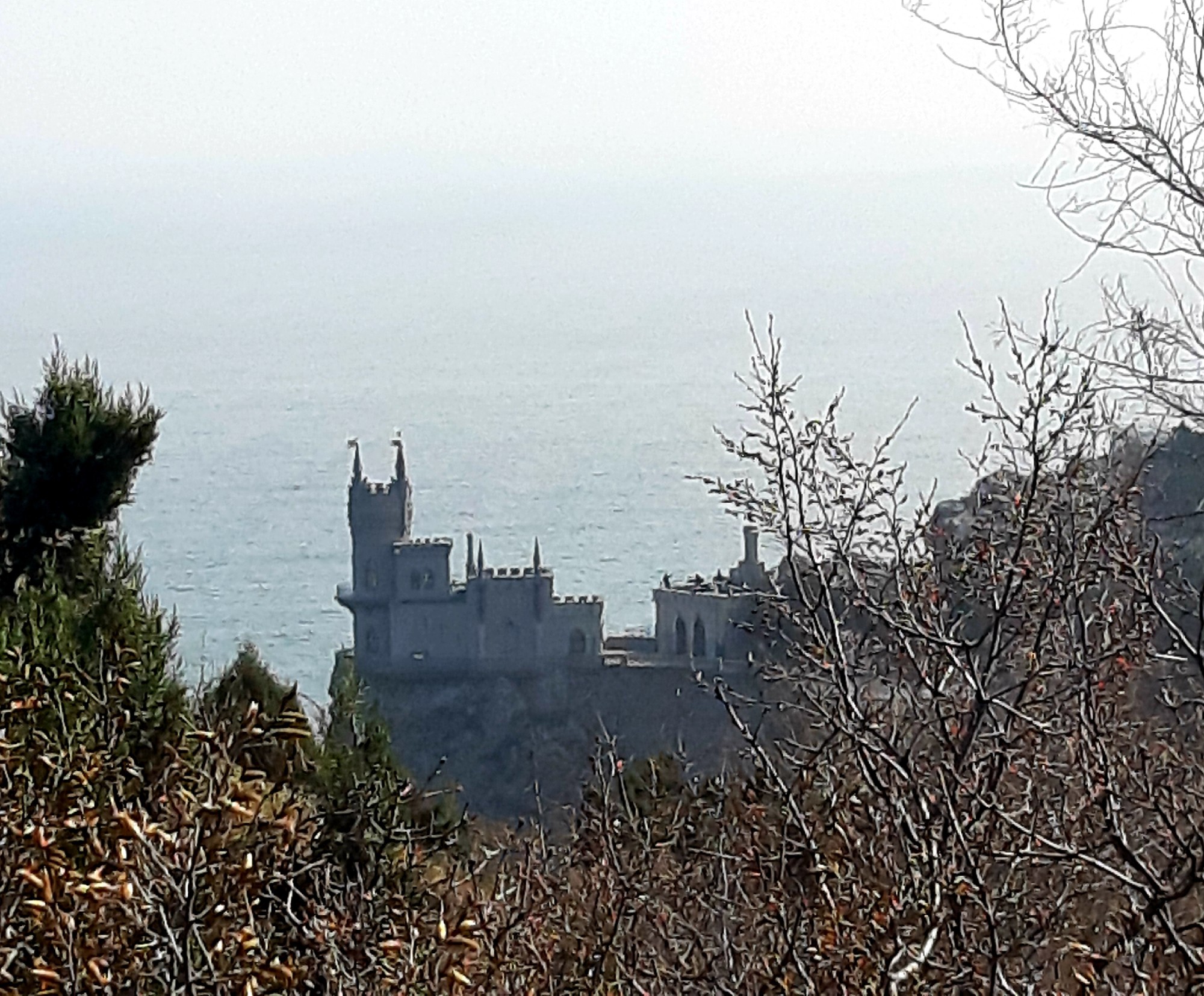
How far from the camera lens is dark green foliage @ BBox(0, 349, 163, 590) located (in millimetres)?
7324

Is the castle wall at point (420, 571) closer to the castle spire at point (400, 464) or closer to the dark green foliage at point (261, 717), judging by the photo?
the castle spire at point (400, 464)

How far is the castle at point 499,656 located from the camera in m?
30.3

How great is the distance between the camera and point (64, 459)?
747 centimetres

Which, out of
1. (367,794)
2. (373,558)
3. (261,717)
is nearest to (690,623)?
(373,558)

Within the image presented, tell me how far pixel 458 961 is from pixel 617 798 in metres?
6.66

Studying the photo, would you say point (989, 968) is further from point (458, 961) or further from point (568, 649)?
point (568, 649)

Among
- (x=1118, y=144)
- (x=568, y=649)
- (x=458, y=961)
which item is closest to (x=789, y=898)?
(x=458, y=961)

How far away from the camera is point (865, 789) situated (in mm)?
4262

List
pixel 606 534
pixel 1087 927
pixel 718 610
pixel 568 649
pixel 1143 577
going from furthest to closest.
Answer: pixel 606 534 < pixel 568 649 < pixel 718 610 < pixel 1087 927 < pixel 1143 577

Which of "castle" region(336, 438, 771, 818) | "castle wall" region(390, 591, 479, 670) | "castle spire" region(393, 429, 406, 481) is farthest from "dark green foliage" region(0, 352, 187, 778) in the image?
"castle spire" region(393, 429, 406, 481)

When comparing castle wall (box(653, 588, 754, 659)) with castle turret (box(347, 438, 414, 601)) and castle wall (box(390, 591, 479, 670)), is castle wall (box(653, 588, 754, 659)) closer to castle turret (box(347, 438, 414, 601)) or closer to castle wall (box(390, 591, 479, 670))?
castle wall (box(390, 591, 479, 670))

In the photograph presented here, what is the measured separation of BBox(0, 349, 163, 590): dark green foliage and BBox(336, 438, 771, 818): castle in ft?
69.0

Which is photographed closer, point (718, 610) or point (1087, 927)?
point (1087, 927)

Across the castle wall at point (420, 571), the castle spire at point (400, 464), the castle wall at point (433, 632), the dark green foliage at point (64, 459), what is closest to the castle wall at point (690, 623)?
the castle wall at point (433, 632)
